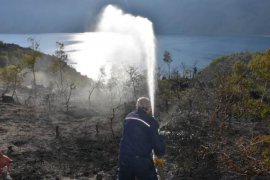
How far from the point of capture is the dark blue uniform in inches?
327

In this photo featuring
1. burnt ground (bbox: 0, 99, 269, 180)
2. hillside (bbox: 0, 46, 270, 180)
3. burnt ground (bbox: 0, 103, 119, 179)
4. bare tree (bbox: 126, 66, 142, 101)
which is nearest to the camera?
hillside (bbox: 0, 46, 270, 180)

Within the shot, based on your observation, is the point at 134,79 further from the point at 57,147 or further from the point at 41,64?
the point at 41,64

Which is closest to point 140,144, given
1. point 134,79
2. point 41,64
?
point 134,79

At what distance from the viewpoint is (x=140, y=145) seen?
27.4ft

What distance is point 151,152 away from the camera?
8.57 m

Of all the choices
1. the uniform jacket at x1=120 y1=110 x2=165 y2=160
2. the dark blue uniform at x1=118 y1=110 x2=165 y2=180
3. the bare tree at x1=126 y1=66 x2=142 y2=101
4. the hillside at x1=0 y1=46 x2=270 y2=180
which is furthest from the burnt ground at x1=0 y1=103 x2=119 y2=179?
the bare tree at x1=126 y1=66 x2=142 y2=101

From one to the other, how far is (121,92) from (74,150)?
32.0 meters

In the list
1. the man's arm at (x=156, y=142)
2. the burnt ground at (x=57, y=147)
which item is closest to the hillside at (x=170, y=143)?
the burnt ground at (x=57, y=147)

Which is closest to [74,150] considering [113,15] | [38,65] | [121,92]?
[121,92]

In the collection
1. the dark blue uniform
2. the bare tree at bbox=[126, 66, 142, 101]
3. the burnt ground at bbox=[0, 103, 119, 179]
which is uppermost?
the dark blue uniform

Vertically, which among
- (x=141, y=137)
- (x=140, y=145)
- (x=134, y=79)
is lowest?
(x=134, y=79)

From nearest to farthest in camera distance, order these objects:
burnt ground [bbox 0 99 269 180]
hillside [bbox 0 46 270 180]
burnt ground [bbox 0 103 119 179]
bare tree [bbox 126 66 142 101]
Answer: hillside [bbox 0 46 270 180] < burnt ground [bbox 0 99 269 180] < burnt ground [bbox 0 103 119 179] < bare tree [bbox 126 66 142 101]

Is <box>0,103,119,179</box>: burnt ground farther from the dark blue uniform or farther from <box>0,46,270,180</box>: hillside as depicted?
the dark blue uniform

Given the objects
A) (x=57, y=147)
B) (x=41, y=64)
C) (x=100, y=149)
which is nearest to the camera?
(x=100, y=149)
